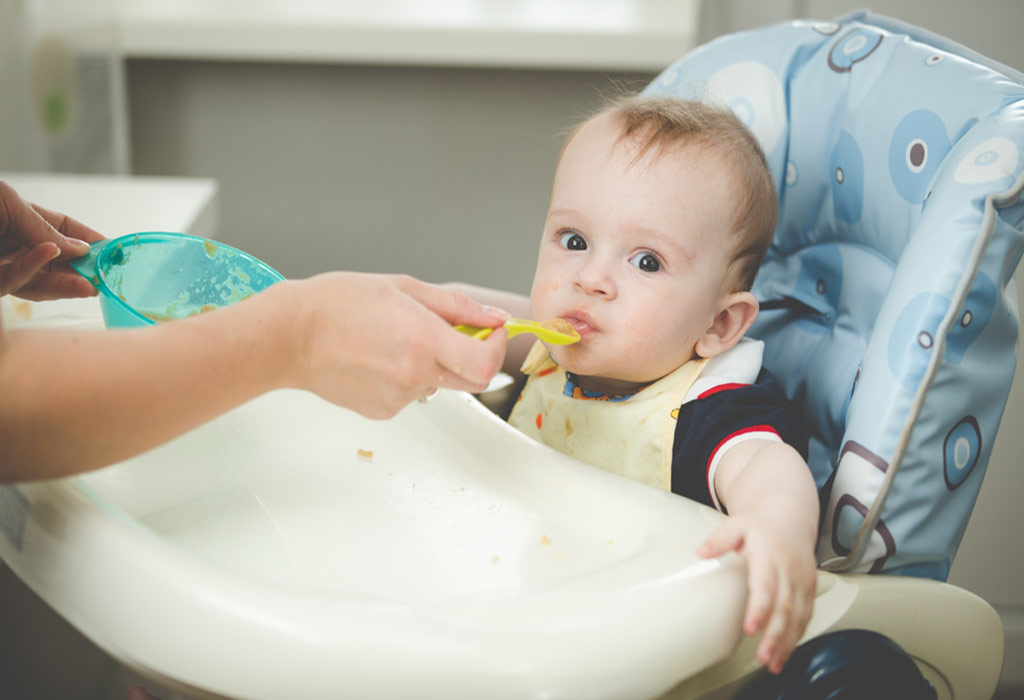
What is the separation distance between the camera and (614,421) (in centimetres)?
71

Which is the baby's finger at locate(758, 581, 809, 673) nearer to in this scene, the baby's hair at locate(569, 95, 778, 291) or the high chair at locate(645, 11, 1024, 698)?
the high chair at locate(645, 11, 1024, 698)

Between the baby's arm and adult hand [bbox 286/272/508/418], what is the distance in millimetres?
158

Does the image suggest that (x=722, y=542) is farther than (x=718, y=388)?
No

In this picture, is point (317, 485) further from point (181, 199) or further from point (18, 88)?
point (18, 88)

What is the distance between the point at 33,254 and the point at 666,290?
0.45 metres

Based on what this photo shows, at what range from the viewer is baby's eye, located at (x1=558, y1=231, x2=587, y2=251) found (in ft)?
2.28

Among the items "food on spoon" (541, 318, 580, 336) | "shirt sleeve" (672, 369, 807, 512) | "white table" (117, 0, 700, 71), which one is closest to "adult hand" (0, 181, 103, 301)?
"food on spoon" (541, 318, 580, 336)

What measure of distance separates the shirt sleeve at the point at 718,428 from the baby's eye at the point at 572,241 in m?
0.15

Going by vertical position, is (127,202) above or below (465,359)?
below

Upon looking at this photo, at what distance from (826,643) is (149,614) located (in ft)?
1.16

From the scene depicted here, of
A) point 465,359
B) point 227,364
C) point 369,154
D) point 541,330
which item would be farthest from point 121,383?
point 369,154

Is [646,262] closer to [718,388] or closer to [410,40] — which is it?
[718,388]

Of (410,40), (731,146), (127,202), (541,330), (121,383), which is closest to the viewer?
(121,383)

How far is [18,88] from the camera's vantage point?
140cm
